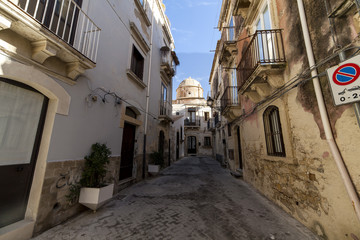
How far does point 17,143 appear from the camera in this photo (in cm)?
262

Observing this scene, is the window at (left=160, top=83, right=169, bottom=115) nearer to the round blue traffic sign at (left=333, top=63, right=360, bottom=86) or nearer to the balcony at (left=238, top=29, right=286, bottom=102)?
the balcony at (left=238, top=29, right=286, bottom=102)

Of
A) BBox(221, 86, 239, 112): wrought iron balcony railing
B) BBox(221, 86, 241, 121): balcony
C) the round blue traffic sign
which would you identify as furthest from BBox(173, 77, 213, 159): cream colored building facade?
the round blue traffic sign

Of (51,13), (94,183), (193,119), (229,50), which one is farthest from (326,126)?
(193,119)

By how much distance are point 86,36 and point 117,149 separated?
357cm

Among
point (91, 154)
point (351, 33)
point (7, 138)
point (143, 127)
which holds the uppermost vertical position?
point (351, 33)

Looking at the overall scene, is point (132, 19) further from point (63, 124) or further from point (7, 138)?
point (7, 138)

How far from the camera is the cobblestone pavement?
2656mm

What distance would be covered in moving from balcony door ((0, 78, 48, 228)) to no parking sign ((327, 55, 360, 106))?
5130mm

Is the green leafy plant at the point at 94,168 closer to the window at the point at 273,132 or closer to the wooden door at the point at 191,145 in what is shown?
the window at the point at 273,132

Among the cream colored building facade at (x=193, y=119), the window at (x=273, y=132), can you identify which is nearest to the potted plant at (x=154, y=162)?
the window at (x=273, y=132)

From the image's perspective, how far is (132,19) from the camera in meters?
6.71

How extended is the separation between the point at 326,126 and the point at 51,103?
17.1 feet

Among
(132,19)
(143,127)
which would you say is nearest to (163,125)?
(143,127)

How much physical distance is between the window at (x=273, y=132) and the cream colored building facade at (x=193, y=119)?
17.0m
